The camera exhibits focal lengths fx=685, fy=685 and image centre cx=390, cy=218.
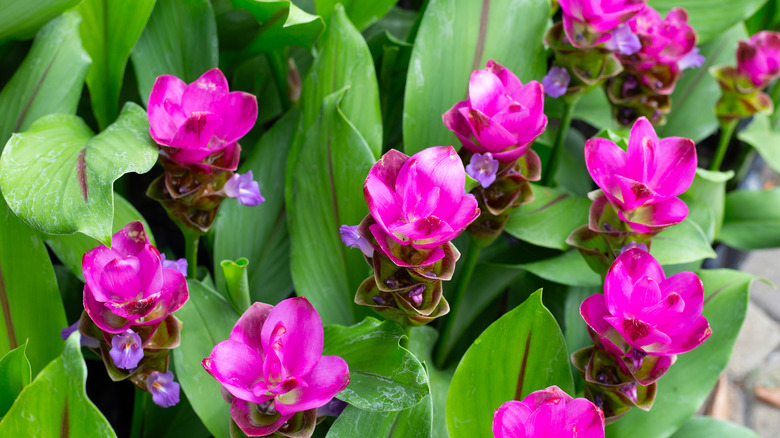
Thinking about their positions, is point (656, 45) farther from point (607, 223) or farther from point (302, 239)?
point (302, 239)

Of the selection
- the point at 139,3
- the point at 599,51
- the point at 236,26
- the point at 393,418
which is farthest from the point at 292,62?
the point at 393,418

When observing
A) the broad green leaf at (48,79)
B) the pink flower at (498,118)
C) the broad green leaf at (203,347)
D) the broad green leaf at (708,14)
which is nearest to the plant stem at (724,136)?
the broad green leaf at (708,14)

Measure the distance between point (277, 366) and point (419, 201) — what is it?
0.15 meters

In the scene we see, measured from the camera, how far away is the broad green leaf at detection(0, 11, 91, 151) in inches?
28.5

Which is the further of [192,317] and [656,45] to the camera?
[656,45]

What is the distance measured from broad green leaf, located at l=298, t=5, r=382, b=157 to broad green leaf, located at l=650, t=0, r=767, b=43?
0.46 m

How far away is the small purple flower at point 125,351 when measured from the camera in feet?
1.68

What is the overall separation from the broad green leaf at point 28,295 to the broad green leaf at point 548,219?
1.52 feet

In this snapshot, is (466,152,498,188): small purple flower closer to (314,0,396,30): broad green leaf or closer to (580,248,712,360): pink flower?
(580,248,712,360): pink flower

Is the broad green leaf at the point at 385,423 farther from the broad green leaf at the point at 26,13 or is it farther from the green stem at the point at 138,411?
the broad green leaf at the point at 26,13

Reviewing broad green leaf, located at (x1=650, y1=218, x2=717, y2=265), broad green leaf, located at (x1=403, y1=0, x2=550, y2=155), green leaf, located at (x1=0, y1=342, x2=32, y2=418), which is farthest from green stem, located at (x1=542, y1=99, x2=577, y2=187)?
green leaf, located at (x1=0, y1=342, x2=32, y2=418)

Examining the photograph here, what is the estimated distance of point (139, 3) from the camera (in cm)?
73

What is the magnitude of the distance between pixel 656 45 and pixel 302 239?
0.45 m

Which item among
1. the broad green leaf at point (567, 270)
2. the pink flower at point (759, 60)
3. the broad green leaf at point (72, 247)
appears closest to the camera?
the broad green leaf at point (72, 247)
